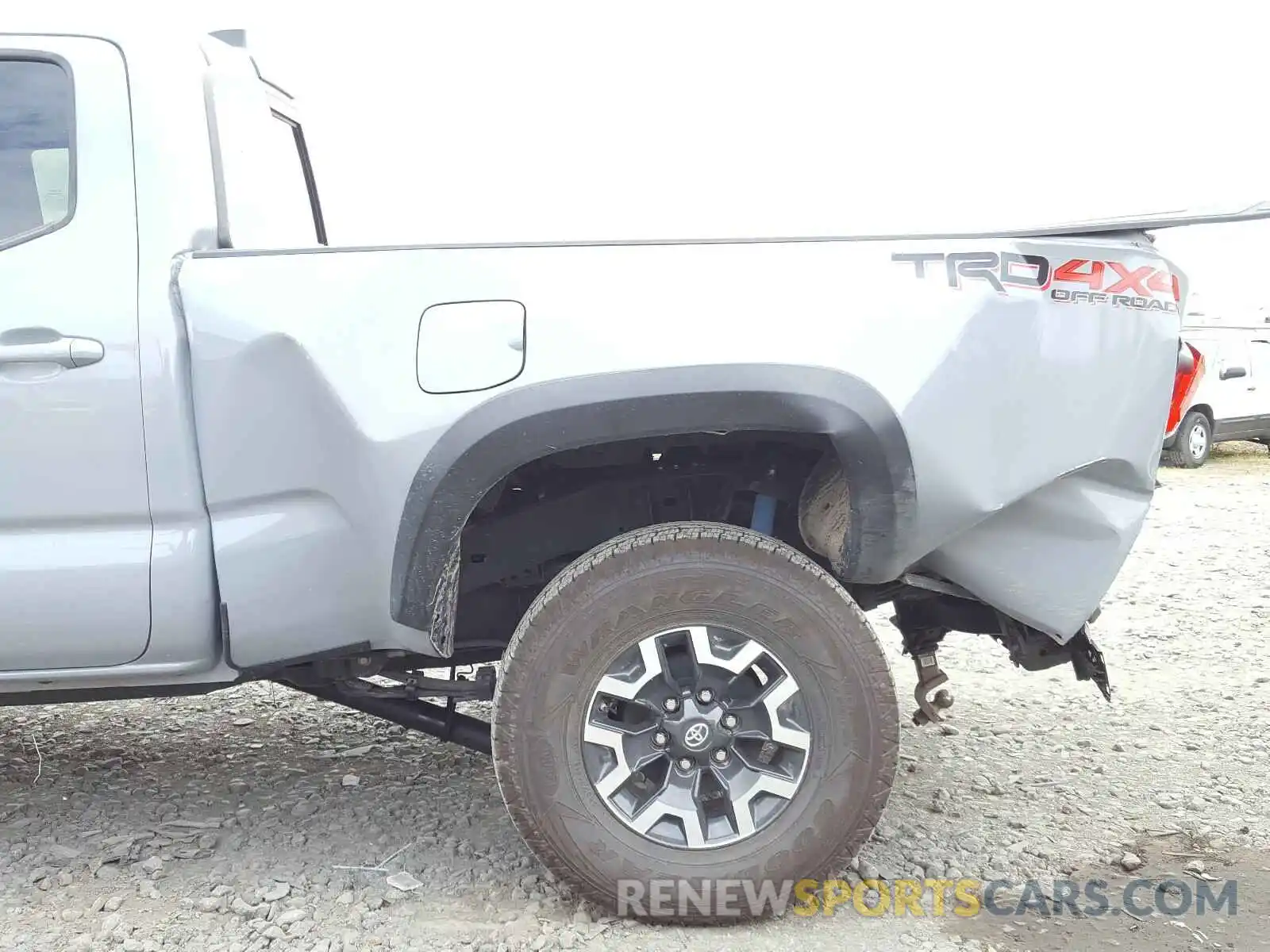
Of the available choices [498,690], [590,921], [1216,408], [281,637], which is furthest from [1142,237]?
[1216,408]

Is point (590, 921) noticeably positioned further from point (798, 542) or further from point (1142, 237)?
point (1142, 237)

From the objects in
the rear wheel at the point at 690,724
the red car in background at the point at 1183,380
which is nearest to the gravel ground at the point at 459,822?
the rear wheel at the point at 690,724

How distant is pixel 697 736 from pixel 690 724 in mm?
32

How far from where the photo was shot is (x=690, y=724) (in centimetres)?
240

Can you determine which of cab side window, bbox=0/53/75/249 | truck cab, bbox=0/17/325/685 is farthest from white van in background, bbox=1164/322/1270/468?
cab side window, bbox=0/53/75/249

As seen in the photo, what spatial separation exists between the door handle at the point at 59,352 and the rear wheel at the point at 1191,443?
37.6 ft

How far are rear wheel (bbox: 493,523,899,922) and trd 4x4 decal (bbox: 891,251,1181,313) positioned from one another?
2.28ft

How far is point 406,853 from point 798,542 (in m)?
1.28

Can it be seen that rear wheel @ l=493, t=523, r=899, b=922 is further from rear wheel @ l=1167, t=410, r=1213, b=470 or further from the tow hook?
rear wheel @ l=1167, t=410, r=1213, b=470

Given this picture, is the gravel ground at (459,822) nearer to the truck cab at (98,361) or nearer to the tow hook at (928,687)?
the tow hook at (928,687)

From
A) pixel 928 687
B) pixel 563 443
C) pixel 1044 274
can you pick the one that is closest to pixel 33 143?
pixel 563 443

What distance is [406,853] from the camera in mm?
2828

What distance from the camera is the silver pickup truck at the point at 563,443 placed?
2314 mm

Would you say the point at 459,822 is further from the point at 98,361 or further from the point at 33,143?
the point at 33,143
